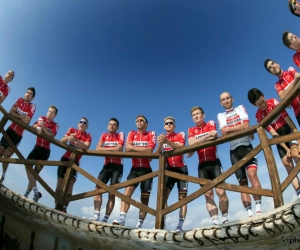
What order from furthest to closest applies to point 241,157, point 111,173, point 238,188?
point 111,173
point 241,157
point 238,188

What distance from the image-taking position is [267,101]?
4.51 metres

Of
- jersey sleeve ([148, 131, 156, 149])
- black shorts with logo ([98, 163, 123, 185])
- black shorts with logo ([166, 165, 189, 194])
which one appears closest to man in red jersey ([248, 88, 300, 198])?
black shorts with logo ([166, 165, 189, 194])

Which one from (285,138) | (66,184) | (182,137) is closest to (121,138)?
(182,137)

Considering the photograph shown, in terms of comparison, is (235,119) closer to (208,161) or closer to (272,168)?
(208,161)

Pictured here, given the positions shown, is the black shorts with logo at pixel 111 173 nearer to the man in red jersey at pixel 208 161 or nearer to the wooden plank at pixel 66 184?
the wooden plank at pixel 66 184

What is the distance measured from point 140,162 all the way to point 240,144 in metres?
1.98

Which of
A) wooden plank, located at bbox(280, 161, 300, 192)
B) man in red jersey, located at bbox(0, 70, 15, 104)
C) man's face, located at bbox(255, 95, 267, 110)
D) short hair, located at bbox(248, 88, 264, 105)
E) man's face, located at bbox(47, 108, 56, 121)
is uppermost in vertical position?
man in red jersey, located at bbox(0, 70, 15, 104)

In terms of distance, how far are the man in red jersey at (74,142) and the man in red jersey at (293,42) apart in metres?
4.27

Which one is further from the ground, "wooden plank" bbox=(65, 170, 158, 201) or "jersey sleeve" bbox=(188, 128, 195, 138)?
"jersey sleeve" bbox=(188, 128, 195, 138)

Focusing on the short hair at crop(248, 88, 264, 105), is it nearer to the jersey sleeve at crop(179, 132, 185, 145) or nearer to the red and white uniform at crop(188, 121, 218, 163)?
the red and white uniform at crop(188, 121, 218, 163)

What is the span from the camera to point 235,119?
170 inches

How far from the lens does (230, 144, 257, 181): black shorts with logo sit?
3827mm

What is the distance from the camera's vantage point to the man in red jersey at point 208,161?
3.85 metres

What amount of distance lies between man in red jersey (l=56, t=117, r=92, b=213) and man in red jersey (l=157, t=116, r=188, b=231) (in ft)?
5.55
